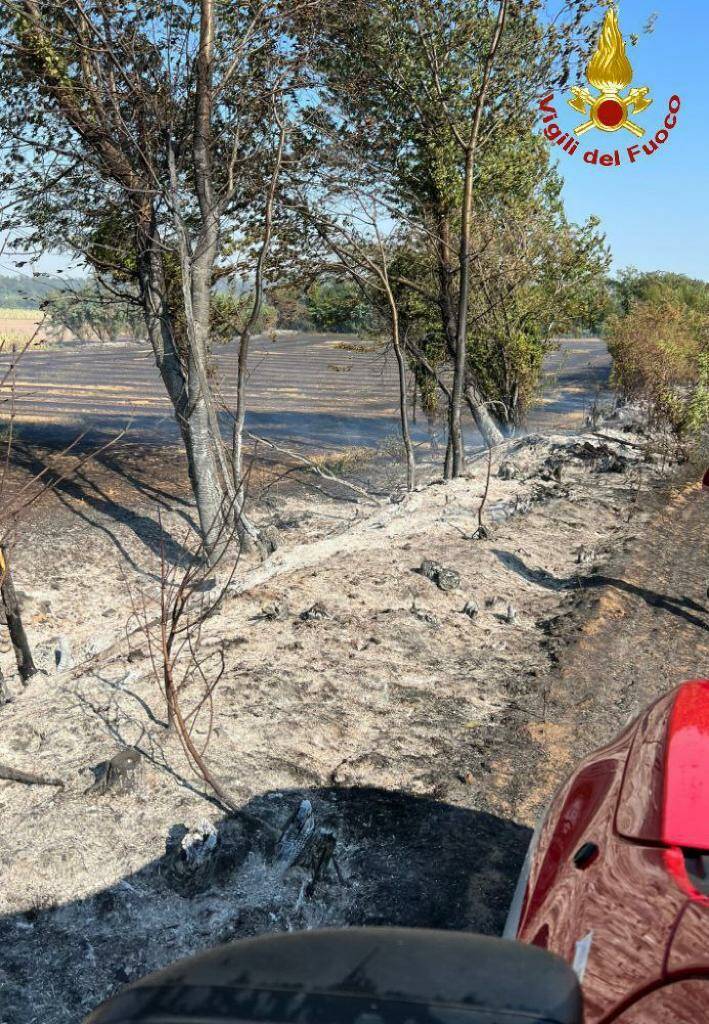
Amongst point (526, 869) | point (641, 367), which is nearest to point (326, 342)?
point (641, 367)

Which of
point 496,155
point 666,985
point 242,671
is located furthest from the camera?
point 496,155

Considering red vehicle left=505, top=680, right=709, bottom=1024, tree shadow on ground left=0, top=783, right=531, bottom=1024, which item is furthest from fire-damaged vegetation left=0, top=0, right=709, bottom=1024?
red vehicle left=505, top=680, right=709, bottom=1024

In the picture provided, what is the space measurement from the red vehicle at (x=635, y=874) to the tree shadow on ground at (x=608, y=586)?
15.8ft

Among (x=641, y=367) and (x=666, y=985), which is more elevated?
(x=641, y=367)

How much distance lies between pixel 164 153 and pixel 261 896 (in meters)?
9.46

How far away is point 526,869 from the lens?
2721mm

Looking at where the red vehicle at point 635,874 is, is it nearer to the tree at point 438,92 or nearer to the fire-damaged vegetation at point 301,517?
the fire-damaged vegetation at point 301,517

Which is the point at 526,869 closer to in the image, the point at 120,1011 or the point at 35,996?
the point at 120,1011

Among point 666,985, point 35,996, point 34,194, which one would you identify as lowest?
point 35,996

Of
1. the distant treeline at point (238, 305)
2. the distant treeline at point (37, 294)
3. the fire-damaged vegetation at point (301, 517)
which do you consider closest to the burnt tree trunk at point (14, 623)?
the fire-damaged vegetation at point (301, 517)

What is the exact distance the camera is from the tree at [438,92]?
40.0 ft

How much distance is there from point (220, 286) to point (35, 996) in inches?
400

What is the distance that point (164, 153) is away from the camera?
419 inches

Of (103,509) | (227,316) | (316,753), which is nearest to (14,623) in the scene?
(316,753)
